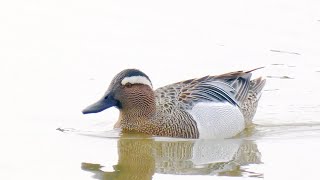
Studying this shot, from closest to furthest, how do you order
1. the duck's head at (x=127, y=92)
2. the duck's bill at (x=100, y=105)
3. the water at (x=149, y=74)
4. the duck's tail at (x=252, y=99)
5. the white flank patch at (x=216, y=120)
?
the water at (x=149, y=74) < the duck's bill at (x=100, y=105) < the duck's head at (x=127, y=92) < the white flank patch at (x=216, y=120) < the duck's tail at (x=252, y=99)

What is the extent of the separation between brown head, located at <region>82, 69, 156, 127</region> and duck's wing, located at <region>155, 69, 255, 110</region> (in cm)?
26

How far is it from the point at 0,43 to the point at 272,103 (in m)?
4.84

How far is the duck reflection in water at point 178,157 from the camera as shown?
12.2m

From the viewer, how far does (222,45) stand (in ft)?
60.7

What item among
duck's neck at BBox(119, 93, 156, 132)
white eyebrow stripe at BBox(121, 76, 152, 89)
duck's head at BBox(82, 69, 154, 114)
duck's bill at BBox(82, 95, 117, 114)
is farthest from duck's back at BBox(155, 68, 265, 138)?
duck's bill at BBox(82, 95, 117, 114)

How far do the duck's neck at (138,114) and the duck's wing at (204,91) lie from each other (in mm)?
218

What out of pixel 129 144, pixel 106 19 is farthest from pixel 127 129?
pixel 106 19

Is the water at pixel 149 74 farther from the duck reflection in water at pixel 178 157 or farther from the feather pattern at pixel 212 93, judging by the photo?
the feather pattern at pixel 212 93

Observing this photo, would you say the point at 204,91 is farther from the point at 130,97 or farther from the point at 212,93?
the point at 130,97

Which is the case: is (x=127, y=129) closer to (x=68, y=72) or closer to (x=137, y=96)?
(x=137, y=96)

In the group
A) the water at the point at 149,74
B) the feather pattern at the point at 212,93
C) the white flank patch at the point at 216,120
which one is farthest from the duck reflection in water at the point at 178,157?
the feather pattern at the point at 212,93

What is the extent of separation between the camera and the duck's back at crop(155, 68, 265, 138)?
14.1 meters

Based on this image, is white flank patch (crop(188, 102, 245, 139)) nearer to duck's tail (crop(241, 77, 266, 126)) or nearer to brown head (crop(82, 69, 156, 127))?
duck's tail (crop(241, 77, 266, 126))

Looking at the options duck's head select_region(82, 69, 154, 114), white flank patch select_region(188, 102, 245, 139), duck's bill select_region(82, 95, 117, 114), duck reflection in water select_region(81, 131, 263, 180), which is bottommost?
duck reflection in water select_region(81, 131, 263, 180)
